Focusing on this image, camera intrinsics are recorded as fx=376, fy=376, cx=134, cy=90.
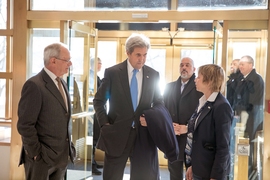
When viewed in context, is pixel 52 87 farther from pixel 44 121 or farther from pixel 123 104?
pixel 123 104

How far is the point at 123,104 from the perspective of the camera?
8.93ft

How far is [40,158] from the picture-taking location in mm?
2623

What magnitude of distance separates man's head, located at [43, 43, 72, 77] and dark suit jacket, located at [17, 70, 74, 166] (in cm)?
8

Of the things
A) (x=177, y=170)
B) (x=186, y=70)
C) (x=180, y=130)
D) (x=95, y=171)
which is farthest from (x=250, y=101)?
(x=95, y=171)

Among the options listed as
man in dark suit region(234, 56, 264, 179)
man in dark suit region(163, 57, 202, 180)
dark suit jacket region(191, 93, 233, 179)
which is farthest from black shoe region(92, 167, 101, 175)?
dark suit jacket region(191, 93, 233, 179)

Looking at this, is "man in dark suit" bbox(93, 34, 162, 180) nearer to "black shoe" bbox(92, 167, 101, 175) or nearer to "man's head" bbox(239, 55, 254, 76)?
"man's head" bbox(239, 55, 254, 76)

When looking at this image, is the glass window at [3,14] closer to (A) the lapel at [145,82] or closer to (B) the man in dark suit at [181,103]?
(B) the man in dark suit at [181,103]

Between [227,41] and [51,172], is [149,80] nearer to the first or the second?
[51,172]

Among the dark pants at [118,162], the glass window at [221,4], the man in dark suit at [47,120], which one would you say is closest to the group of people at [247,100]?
the glass window at [221,4]

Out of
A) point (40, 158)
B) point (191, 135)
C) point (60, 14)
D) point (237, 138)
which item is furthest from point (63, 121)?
point (237, 138)

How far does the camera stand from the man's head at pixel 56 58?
2725 millimetres

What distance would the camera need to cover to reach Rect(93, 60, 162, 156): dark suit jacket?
2699mm

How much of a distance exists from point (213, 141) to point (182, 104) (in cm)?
124

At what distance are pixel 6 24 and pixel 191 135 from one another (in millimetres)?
2711
